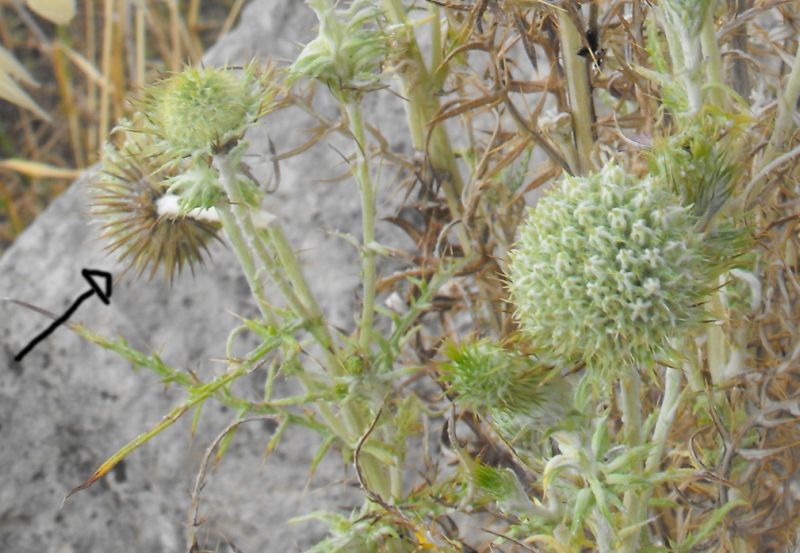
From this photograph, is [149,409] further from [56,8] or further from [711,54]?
[711,54]

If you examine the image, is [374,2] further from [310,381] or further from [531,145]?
[310,381]

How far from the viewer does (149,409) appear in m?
1.67

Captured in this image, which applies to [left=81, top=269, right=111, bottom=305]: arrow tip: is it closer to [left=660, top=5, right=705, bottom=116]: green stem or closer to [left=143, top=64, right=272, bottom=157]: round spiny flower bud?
[left=143, top=64, right=272, bottom=157]: round spiny flower bud

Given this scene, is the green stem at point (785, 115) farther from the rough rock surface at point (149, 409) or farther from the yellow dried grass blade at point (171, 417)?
the rough rock surface at point (149, 409)

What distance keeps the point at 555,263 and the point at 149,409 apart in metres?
1.10

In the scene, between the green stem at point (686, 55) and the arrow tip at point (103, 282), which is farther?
the arrow tip at point (103, 282)

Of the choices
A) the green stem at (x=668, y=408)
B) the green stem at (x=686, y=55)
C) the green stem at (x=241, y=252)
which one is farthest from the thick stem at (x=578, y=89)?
the green stem at (x=241, y=252)

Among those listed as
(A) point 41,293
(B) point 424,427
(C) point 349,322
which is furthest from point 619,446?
(A) point 41,293

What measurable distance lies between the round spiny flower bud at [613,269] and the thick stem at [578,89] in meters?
0.22

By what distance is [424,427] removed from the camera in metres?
1.18

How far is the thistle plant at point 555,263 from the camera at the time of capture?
2.44 ft

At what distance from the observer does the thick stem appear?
3.04ft

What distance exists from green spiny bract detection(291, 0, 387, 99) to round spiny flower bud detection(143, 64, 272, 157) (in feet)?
0.17

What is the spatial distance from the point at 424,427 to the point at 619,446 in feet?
1.09
